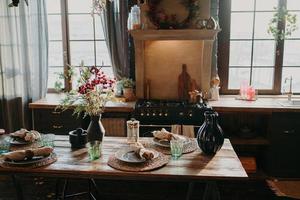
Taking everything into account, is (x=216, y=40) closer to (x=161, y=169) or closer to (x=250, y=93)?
(x=250, y=93)

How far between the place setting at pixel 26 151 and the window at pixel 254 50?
2534 millimetres

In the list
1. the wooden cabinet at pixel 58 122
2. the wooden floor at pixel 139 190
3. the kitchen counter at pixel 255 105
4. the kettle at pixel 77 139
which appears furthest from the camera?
the wooden cabinet at pixel 58 122

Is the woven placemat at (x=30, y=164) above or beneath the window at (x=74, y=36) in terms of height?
beneath

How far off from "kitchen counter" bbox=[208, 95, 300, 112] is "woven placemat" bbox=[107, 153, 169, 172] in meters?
1.57

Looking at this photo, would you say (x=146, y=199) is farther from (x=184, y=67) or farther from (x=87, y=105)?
(x=184, y=67)

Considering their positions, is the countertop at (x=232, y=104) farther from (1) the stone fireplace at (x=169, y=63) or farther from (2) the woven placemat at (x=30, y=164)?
(2) the woven placemat at (x=30, y=164)

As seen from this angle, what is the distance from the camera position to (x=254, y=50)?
411 cm

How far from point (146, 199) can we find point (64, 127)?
51.7 inches

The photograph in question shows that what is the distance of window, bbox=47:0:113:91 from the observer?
4.25 m

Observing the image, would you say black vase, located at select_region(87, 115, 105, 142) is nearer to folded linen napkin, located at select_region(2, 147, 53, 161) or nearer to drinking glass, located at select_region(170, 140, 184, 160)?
folded linen napkin, located at select_region(2, 147, 53, 161)

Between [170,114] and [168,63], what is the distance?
0.80 m

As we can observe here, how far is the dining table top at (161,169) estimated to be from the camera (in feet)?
6.34

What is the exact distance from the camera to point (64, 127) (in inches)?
150

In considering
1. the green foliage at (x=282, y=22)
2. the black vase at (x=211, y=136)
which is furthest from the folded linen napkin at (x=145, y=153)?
the green foliage at (x=282, y=22)
